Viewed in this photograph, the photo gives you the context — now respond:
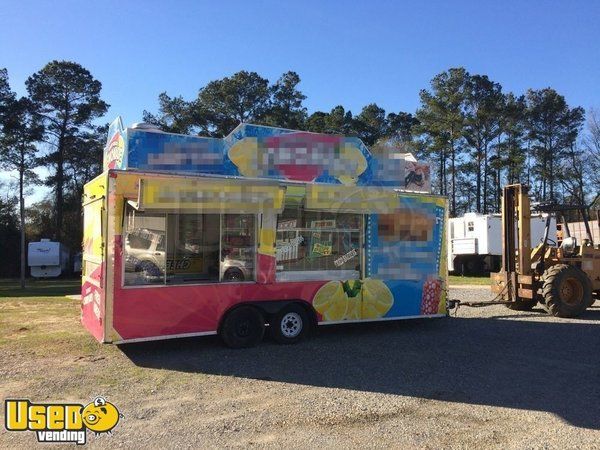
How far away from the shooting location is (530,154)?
4288 centimetres

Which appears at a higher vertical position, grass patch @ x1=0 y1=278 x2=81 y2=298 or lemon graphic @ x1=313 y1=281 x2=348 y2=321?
lemon graphic @ x1=313 y1=281 x2=348 y2=321

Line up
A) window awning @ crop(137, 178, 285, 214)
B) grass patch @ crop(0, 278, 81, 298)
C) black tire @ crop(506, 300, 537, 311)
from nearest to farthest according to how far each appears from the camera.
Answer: window awning @ crop(137, 178, 285, 214)
black tire @ crop(506, 300, 537, 311)
grass patch @ crop(0, 278, 81, 298)

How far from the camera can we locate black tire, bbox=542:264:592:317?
11.2 meters

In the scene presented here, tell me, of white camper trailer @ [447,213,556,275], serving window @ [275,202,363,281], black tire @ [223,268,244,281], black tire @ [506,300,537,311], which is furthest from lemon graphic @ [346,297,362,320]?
white camper trailer @ [447,213,556,275]

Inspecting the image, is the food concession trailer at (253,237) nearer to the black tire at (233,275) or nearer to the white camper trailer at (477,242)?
the black tire at (233,275)

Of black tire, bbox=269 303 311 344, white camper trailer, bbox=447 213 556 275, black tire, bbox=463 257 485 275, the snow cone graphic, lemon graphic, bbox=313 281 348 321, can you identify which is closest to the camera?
black tire, bbox=269 303 311 344

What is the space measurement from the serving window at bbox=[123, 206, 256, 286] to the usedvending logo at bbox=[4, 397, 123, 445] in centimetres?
212

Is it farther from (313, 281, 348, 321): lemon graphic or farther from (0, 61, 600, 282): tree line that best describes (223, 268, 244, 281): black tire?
(0, 61, 600, 282): tree line

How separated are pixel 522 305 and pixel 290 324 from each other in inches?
261

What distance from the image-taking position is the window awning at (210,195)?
23.5ft

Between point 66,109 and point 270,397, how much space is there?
3982 cm

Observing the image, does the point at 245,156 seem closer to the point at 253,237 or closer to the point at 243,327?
the point at 253,237

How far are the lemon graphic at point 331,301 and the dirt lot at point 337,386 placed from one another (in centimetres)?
47

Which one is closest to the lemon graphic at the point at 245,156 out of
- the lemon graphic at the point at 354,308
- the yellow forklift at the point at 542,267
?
the lemon graphic at the point at 354,308
